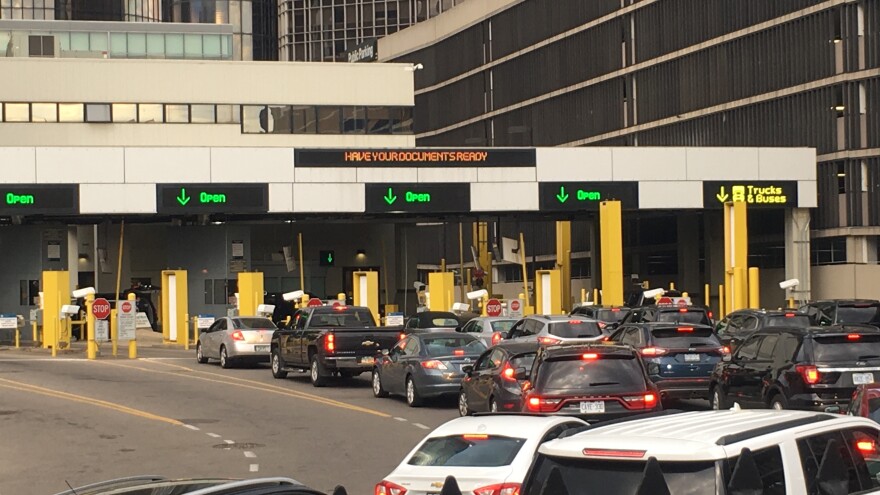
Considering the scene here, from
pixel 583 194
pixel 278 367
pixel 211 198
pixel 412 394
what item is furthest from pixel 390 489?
pixel 583 194

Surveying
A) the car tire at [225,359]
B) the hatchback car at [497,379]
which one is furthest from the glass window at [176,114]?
the hatchback car at [497,379]

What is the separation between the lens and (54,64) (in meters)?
64.7

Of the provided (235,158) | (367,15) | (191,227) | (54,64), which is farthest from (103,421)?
(367,15)

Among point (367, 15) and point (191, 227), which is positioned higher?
point (367, 15)

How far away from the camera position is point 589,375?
19.1 m

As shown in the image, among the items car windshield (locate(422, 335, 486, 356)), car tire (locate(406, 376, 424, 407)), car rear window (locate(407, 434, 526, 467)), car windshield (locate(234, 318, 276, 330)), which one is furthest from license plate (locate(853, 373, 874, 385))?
car windshield (locate(234, 318, 276, 330))

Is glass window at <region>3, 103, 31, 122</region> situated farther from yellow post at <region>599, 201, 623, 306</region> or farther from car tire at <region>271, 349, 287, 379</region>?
car tire at <region>271, 349, 287, 379</region>

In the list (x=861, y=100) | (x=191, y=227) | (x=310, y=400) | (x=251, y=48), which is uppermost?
(x=251, y=48)

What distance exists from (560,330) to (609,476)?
24847 mm

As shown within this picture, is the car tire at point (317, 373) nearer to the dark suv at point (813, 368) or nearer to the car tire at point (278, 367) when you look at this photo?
the car tire at point (278, 367)

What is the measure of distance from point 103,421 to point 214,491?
63.1 feet

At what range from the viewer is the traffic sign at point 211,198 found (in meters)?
49.2

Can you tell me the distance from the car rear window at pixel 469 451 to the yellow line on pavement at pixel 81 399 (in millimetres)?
13337

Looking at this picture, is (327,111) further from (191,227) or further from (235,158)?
(235,158)
